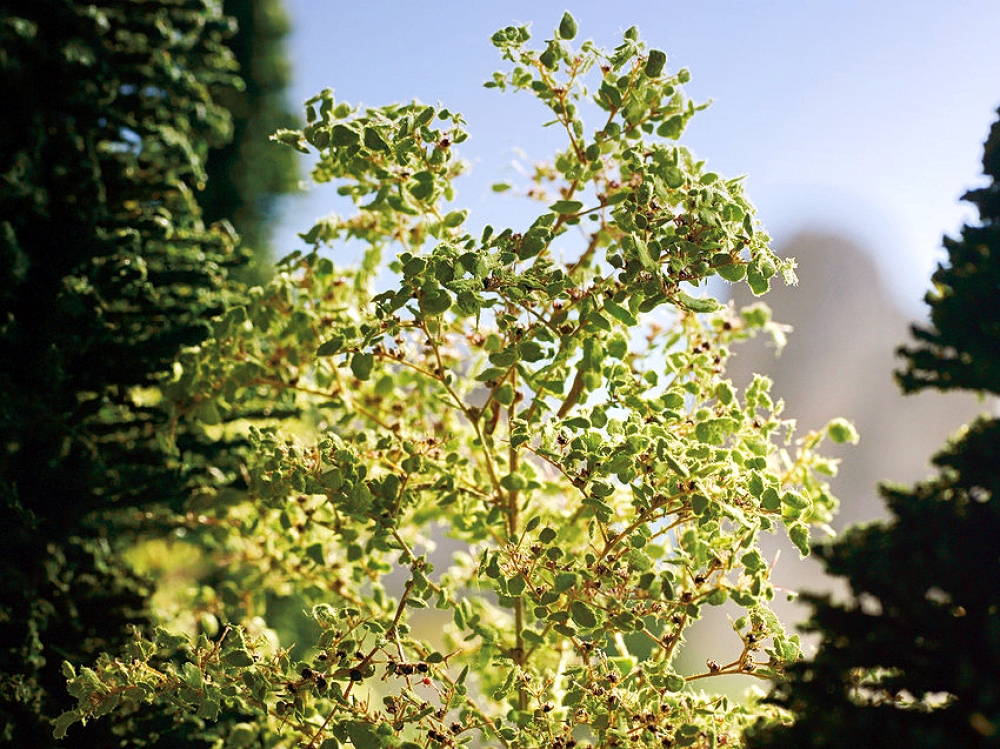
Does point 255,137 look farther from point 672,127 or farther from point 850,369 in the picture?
point 850,369

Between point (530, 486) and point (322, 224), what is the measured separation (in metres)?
0.75

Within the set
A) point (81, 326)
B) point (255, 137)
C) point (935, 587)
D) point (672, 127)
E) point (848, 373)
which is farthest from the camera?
point (848, 373)

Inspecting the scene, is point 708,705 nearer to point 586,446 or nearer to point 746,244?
point 586,446

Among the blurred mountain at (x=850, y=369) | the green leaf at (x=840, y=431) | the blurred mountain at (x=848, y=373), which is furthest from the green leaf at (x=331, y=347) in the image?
the blurred mountain at (x=850, y=369)

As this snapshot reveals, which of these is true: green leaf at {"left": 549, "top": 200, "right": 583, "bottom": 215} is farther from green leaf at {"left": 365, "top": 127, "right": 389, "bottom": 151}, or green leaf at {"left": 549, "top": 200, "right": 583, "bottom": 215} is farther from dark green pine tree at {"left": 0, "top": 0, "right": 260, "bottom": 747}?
dark green pine tree at {"left": 0, "top": 0, "right": 260, "bottom": 747}

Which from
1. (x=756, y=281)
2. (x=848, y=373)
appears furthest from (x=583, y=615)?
(x=848, y=373)

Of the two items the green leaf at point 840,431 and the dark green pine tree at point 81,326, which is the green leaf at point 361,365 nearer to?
the dark green pine tree at point 81,326

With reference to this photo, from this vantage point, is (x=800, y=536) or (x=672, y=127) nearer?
(x=800, y=536)

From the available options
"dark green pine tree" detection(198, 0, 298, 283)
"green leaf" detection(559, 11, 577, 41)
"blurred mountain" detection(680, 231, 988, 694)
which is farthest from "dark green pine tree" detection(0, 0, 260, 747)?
"blurred mountain" detection(680, 231, 988, 694)

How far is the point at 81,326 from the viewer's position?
6.17ft

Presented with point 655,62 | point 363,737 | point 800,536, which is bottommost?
point 363,737

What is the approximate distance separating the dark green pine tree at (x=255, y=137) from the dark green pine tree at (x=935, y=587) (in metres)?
4.98

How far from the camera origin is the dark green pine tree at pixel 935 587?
928 mm

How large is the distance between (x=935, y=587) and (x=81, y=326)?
6.07 feet
